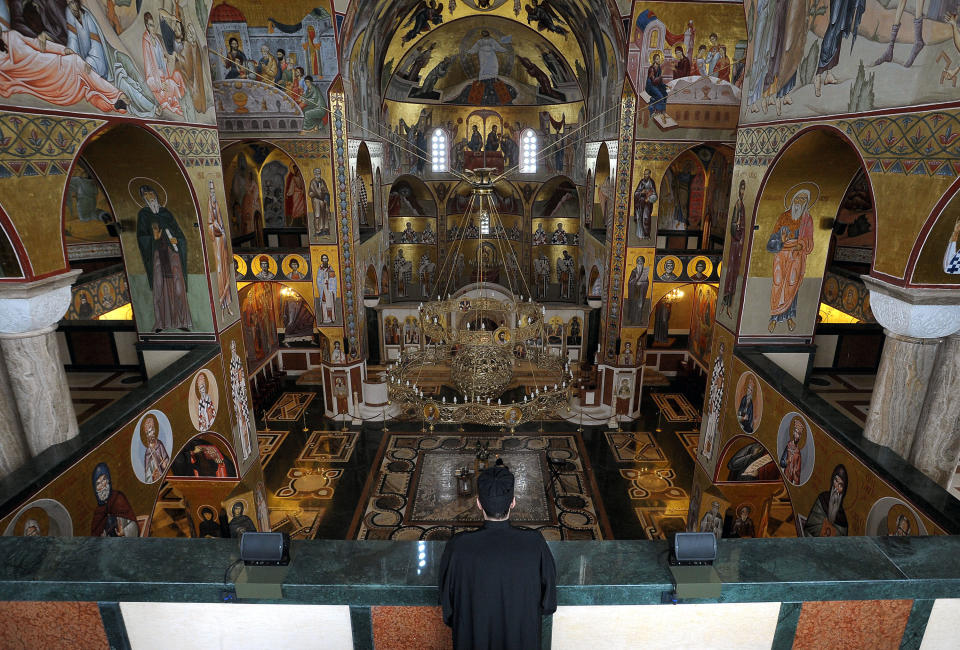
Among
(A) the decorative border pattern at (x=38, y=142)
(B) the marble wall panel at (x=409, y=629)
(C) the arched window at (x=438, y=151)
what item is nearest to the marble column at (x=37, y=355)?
(A) the decorative border pattern at (x=38, y=142)

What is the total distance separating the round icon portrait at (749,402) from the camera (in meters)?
8.28

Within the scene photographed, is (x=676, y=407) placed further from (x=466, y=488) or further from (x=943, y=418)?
(x=943, y=418)

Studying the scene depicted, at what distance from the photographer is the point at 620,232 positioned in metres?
14.9

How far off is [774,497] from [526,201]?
16.8 m

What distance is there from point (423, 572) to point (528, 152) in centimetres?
2222

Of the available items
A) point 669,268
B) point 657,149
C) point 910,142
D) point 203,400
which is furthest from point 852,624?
point 669,268

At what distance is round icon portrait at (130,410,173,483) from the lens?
281 inches

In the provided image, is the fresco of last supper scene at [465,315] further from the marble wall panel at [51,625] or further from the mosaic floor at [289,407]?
the mosaic floor at [289,407]

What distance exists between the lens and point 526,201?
23953 millimetres

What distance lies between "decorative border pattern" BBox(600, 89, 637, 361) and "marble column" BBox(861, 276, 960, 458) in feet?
30.3

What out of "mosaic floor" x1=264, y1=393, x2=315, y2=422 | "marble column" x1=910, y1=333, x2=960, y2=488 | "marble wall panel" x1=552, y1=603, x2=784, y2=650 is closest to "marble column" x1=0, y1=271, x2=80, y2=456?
"marble wall panel" x1=552, y1=603, x2=784, y2=650

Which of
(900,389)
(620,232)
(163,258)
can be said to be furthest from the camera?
(620,232)

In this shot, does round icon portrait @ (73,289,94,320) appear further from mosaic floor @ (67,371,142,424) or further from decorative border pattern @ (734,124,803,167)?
decorative border pattern @ (734,124,803,167)

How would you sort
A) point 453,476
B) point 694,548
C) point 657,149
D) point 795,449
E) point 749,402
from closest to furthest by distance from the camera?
point 694,548 → point 795,449 → point 749,402 → point 453,476 → point 657,149
